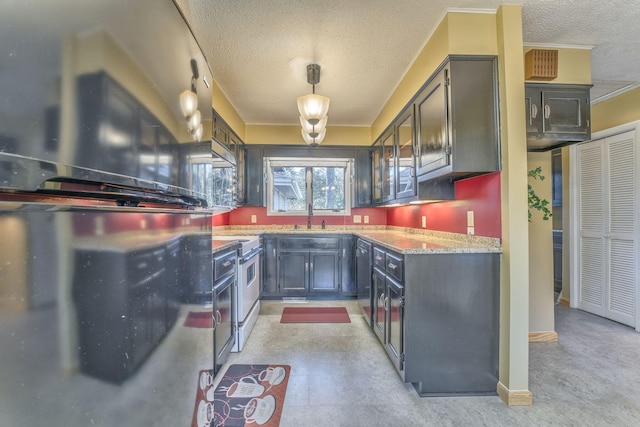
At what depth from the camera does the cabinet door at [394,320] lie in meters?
1.89

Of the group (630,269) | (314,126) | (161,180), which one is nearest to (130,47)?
(161,180)

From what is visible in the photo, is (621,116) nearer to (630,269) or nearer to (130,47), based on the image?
(630,269)

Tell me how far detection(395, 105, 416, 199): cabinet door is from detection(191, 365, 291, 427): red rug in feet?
6.19

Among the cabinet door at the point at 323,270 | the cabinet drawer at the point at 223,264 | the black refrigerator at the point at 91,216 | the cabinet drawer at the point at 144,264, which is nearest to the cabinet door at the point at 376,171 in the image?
the cabinet door at the point at 323,270

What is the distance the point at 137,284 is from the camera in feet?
1.78

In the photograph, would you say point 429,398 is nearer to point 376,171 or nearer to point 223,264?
point 223,264

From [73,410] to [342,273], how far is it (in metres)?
3.53

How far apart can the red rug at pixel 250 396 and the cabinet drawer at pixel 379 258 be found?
3.60 feet

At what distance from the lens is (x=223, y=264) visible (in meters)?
1.99

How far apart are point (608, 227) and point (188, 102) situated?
423cm

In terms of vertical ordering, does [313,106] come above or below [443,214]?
above

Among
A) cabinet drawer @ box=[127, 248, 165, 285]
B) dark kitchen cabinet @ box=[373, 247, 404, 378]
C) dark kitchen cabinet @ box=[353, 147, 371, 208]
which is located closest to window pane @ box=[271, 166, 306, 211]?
dark kitchen cabinet @ box=[353, 147, 371, 208]

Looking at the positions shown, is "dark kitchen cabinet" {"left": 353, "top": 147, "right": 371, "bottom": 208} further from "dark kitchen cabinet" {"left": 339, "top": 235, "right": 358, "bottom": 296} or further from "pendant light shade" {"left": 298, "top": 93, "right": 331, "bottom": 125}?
"pendant light shade" {"left": 298, "top": 93, "right": 331, "bottom": 125}

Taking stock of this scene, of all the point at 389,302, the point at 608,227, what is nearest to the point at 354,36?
the point at 389,302
